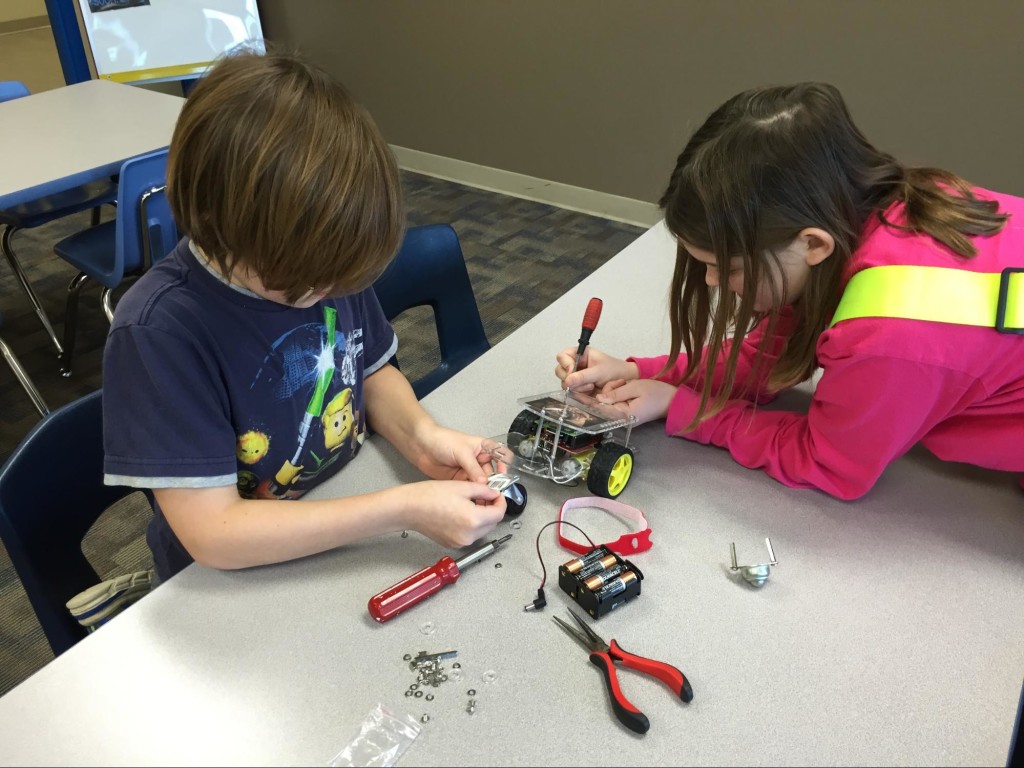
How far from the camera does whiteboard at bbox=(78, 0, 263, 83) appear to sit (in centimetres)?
330

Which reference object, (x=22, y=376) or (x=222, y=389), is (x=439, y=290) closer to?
(x=222, y=389)

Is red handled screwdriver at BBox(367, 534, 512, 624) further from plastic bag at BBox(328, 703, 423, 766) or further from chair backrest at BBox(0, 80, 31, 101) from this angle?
chair backrest at BBox(0, 80, 31, 101)

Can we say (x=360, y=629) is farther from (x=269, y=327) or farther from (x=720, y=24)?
(x=720, y=24)

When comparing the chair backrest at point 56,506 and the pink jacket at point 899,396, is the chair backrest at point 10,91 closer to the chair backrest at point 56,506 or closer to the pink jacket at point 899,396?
the chair backrest at point 56,506

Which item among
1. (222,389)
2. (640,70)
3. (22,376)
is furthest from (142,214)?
(640,70)

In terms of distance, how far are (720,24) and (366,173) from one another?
2487mm

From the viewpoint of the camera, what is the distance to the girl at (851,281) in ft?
2.60

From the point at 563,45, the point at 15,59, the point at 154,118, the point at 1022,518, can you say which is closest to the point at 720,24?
the point at 563,45

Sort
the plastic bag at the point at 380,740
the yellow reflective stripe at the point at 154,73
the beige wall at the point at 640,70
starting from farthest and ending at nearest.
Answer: the yellow reflective stripe at the point at 154,73, the beige wall at the point at 640,70, the plastic bag at the point at 380,740

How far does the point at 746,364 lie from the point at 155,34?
11.4ft

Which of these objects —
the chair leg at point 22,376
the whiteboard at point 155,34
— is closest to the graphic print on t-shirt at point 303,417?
the chair leg at point 22,376

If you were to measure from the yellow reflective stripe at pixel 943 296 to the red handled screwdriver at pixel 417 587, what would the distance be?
1.70 feet

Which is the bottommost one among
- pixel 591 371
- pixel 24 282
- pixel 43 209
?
pixel 24 282

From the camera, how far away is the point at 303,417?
2.99 feet
